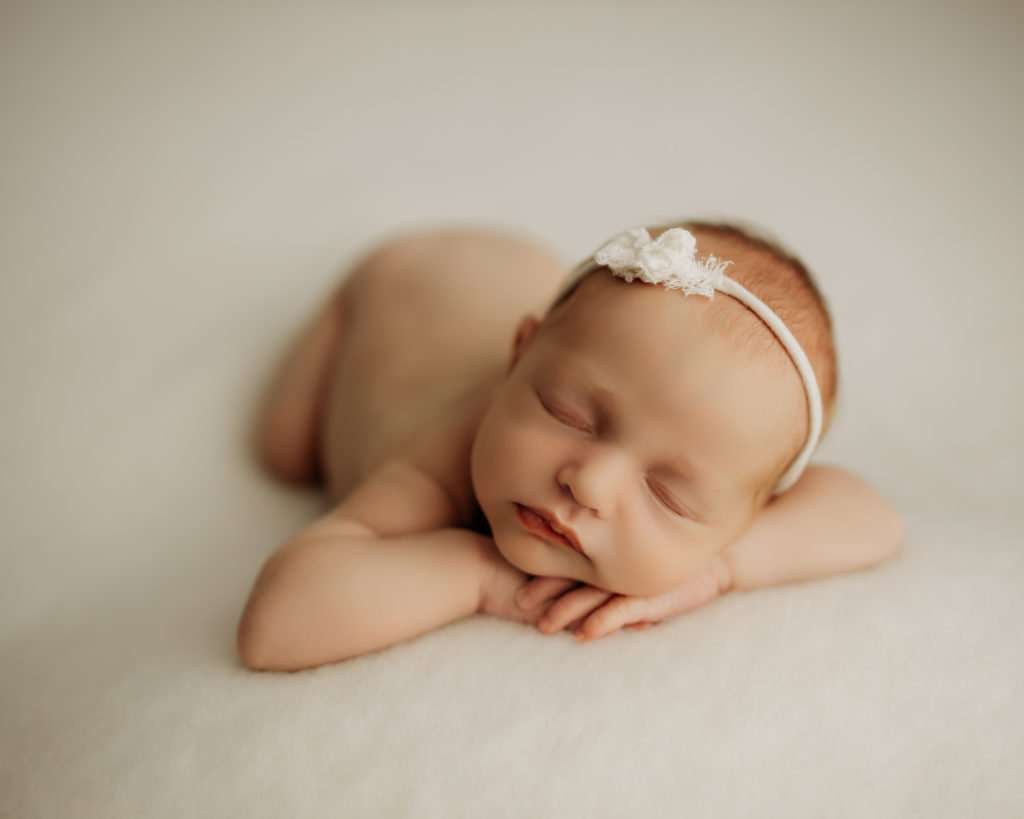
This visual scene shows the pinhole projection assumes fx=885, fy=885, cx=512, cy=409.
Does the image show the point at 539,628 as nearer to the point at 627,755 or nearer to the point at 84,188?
the point at 627,755

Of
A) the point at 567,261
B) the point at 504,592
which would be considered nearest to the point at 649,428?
the point at 504,592

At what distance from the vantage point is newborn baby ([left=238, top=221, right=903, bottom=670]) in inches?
37.6

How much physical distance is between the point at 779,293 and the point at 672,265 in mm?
145

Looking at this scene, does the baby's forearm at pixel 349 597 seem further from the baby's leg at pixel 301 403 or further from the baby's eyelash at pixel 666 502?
the baby's leg at pixel 301 403

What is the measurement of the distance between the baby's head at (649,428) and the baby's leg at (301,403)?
1.74 ft

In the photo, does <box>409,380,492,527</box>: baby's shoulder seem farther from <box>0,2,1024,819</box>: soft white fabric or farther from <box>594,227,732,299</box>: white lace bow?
<box>594,227,732,299</box>: white lace bow

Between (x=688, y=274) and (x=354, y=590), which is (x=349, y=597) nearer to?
(x=354, y=590)

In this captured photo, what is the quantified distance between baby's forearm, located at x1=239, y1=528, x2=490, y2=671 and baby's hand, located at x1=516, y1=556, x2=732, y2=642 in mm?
75

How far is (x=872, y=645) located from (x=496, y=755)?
1.43ft

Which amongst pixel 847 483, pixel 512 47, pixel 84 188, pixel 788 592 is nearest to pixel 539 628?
pixel 788 592

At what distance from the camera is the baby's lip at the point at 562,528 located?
96 cm

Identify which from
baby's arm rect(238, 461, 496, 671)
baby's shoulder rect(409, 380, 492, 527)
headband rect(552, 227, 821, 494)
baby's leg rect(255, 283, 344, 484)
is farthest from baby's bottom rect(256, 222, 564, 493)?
headband rect(552, 227, 821, 494)

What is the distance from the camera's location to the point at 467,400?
1.28 m

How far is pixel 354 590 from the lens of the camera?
966 mm
